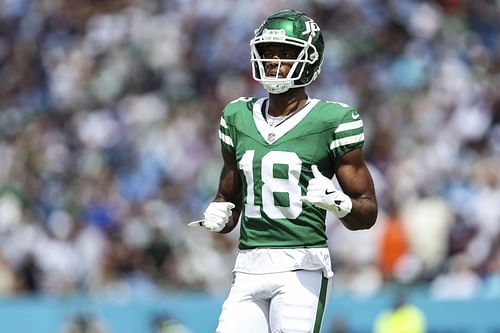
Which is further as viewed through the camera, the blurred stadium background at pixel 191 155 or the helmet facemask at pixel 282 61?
the blurred stadium background at pixel 191 155

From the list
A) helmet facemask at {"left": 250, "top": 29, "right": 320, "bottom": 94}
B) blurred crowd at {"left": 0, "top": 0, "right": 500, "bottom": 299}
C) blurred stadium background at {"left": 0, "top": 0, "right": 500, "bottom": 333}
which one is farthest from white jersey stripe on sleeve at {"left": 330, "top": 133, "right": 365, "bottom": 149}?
blurred crowd at {"left": 0, "top": 0, "right": 500, "bottom": 299}

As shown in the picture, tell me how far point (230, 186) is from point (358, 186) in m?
0.63

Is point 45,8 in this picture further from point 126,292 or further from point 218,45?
point 126,292

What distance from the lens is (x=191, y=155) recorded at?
43.3ft

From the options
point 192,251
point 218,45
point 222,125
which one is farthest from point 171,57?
point 222,125

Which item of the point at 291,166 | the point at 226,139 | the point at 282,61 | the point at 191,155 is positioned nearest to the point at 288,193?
the point at 291,166

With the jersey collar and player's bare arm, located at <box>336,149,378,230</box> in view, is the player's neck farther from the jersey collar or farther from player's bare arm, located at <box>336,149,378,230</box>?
player's bare arm, located at <box>336,149,378,230</box>

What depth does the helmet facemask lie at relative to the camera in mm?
5441

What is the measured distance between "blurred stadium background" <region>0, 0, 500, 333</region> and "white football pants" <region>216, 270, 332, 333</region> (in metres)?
5.27

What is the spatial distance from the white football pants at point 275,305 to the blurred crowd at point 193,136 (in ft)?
Result: 18.9

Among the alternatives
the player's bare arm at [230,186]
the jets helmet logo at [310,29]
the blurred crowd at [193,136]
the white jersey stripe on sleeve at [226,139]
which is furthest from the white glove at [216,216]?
the blurred crowd at [193,136]

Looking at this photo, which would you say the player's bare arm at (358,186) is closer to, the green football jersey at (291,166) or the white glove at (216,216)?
the green football jersey at (291,166)

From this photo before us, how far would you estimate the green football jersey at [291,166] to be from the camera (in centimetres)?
541

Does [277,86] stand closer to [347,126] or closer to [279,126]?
[279,126]
